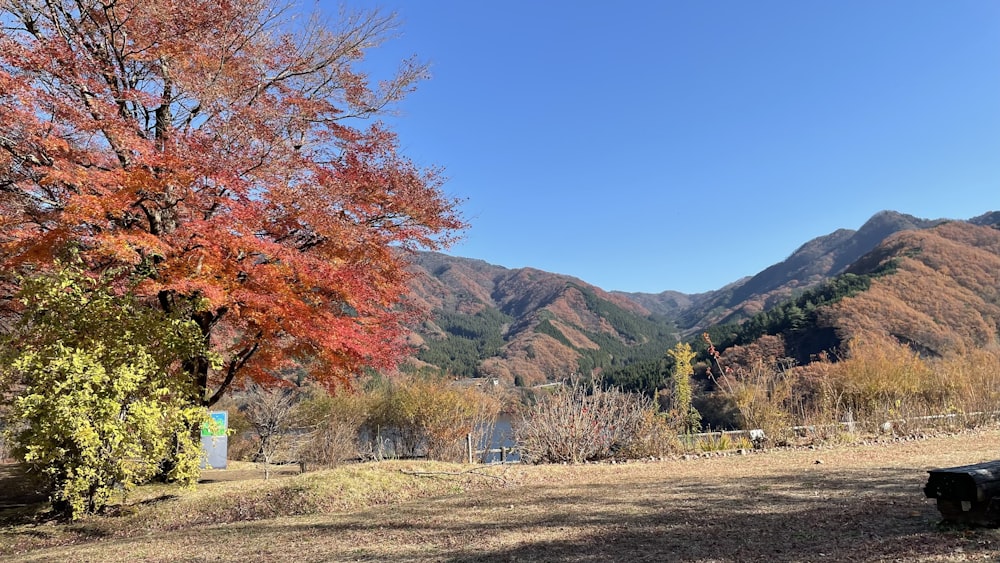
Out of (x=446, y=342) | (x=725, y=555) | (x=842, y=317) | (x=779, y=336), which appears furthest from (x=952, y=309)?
→ (x=446, y=342)

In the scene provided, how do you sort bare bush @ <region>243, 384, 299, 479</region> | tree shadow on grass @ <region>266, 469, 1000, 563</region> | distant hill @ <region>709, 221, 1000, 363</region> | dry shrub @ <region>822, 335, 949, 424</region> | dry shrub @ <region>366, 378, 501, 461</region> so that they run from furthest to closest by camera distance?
distant hill @ <region>709, 221, 1000, 363</region>, bare bush @ <region>243, 384, 299, 479</region>, dry shrub @ <region>366, 378, 501, 461</region>, dry shrub @ <region>822, 335, 949, 424</region>, tree shadow on grass @ <region>266, 469, 1000, 563</region>

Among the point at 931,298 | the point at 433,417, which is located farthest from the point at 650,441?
the point at 931,298

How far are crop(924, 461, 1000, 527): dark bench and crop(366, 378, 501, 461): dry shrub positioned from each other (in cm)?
1041

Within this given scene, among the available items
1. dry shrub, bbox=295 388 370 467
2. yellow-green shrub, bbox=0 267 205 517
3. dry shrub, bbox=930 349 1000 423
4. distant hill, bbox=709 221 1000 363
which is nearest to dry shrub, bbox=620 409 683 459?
dry shrub, bbox=295 388 370 467

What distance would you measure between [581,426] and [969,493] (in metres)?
7.59

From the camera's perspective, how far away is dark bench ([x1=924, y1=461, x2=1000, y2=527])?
3.51 meters

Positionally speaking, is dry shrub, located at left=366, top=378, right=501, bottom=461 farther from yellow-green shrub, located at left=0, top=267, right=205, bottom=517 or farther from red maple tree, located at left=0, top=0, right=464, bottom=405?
yellow-green shrub, located at left=0, top=267, right=205, bottom=517

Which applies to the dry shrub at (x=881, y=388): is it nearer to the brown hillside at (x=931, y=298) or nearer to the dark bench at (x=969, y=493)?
the dark bench at (x=969, y=493)

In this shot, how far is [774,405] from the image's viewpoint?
11.6m

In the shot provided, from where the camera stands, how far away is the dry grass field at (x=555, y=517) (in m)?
4.00

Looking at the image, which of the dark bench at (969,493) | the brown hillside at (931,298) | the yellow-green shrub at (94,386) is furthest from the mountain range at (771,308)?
the dark bench at (969,493)

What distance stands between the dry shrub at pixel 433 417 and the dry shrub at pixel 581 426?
270cm

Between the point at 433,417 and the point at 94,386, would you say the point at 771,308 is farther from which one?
the point at 94,386

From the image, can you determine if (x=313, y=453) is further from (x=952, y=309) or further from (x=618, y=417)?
(x=952, y=309)
